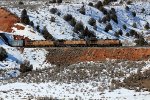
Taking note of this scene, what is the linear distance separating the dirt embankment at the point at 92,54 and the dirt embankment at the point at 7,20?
15.4m

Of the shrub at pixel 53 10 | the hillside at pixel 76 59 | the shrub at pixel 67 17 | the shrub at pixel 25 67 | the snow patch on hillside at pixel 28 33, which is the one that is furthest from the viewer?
the shrub at pixel 53 10

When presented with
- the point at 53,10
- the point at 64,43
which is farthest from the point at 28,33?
the point at 53,10

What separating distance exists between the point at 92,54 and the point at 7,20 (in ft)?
75.5

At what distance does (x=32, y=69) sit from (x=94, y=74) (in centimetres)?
1081

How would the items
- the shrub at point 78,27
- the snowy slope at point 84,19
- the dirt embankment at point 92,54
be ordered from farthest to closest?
the shrub at point 78,27 < the snowy slope at point 84,19 < the dirt embankment at point 92,54

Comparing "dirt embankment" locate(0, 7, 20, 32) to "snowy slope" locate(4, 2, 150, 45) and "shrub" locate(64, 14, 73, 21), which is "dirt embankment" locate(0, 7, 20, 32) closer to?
"snowy slope" locate(4, 2, 150, 45)

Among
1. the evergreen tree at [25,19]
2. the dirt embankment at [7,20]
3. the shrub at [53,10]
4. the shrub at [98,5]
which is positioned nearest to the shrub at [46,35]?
the evergreen tree at [25,19]

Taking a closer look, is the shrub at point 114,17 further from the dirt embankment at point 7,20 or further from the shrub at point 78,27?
the dirt embankment at point 7,20

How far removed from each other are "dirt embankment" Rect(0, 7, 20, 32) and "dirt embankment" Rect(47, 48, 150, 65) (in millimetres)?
15420

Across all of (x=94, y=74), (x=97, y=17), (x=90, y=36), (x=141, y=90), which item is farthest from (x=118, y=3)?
(x=141, y=90)

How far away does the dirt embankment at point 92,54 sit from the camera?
57.4 metres

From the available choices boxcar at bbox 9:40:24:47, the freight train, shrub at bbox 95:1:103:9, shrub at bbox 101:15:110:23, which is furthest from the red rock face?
shrub at bbox 95:1:103:9

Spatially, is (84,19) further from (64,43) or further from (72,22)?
(64,43)

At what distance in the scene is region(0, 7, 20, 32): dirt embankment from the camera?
74312 mm
